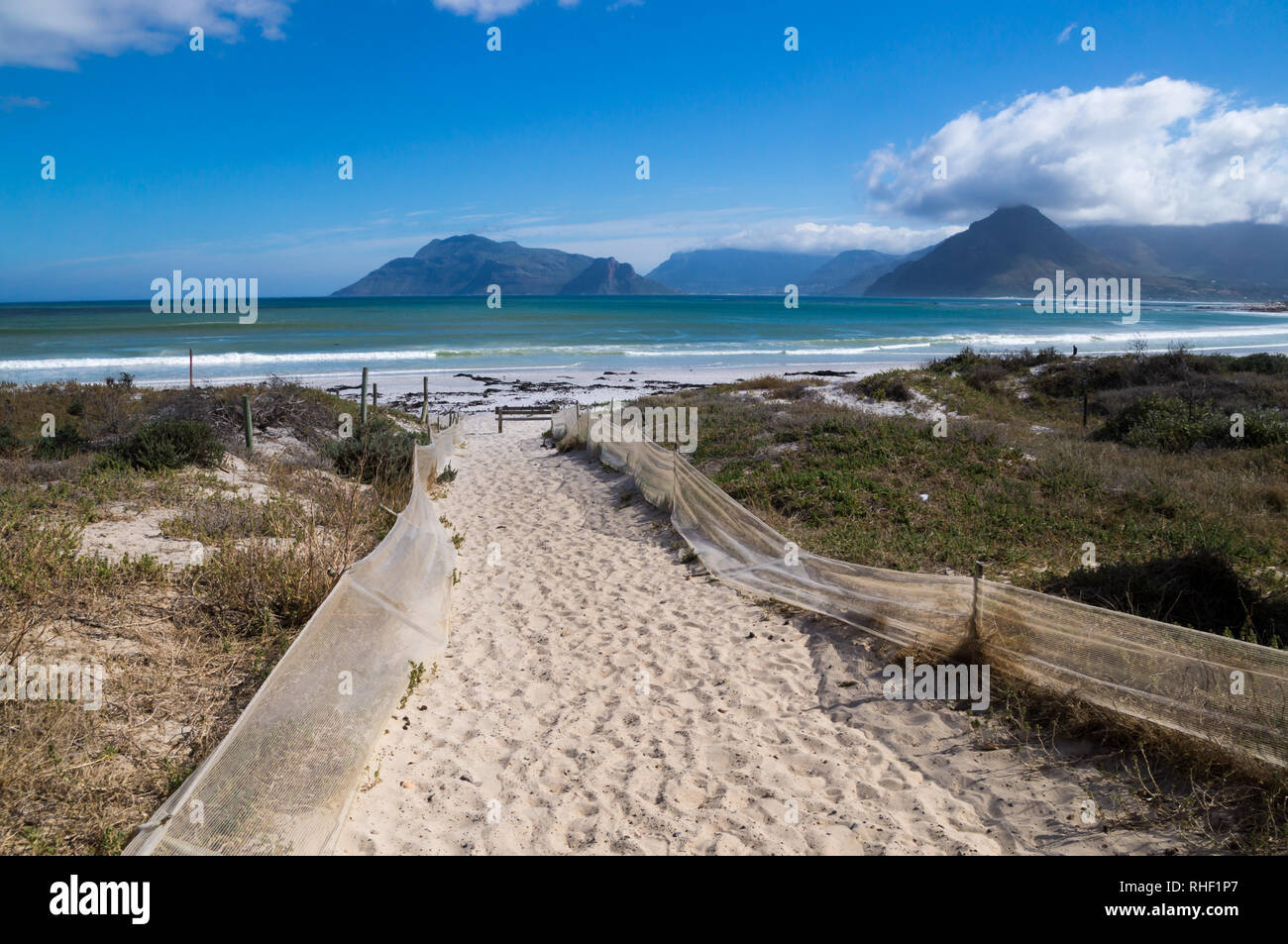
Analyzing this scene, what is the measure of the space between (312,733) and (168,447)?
783 centimetres

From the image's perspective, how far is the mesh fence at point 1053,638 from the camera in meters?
3.87

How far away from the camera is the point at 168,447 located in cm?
1004

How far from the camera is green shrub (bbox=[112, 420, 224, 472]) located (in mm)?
9953

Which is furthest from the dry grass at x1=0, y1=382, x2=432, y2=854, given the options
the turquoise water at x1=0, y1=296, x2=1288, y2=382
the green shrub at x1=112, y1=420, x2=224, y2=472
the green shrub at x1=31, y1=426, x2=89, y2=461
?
the turquoise water at x1=0, y1=296, x2=1288, y2=382

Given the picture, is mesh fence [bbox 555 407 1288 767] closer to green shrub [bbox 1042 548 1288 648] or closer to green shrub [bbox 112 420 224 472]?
green shrub [bbox 1042 548 1288 648]

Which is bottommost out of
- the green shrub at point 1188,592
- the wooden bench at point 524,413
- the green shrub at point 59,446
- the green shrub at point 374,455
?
the green shrub at point 1188,592

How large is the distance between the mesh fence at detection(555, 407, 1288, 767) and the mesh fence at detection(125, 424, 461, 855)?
11.5 feet

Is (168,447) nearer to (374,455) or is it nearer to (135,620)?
(374,455)

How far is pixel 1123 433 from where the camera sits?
47.4ft

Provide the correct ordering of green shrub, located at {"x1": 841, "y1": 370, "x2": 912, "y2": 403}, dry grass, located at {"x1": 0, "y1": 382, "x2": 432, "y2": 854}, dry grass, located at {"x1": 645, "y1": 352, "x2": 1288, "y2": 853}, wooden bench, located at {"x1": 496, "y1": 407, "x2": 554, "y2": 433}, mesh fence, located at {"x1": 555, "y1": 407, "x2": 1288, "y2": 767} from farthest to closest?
1. wooden bench, located at {"x1": 496, "y1": 407, "x2": 554, "y2": 433}
2. green shrub, located at {"x1": 841, "y1": 370, "x2": 912, "y2": 403}
3. dry grass, located at {"x1": 645, "y1": 352, "x2": 1288, "y2": 853}
4. mesh fence, located at {"x1": 555, "y1": 407, "x2": 1288, "y2": 767}
5. dry grass, located at {"x1": 0, "y1": 382, "x2": 432, "y2": 854}

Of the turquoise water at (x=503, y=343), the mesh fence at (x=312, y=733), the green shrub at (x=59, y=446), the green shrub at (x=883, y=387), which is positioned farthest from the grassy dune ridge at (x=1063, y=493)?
the turquoise water at (x=503, y=343)

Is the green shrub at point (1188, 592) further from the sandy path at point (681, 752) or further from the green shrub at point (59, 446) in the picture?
the green shrub at point (59, 446)

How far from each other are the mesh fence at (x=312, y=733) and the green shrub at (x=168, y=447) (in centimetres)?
Result: 567

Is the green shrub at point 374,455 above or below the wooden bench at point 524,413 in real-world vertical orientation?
below
